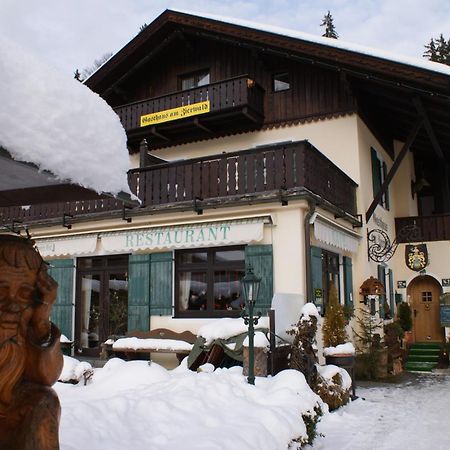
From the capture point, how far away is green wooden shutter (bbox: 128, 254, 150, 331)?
10.8 meters

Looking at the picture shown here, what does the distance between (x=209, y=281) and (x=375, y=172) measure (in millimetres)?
6125

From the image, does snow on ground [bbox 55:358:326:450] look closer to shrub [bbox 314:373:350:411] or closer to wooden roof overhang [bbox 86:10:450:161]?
shrub [bbox 314:373:350:411]

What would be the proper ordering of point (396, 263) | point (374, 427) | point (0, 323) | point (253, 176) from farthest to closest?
point (396, 263) < point (253, 176) < point (374, 427) < point (0, 323)

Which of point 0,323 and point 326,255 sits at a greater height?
point 326,255

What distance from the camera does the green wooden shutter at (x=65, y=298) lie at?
11891mm

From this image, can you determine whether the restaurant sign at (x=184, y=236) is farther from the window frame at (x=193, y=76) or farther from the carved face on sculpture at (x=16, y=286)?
the carved face on sculpture at (x=16, y=286)

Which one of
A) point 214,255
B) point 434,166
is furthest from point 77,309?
point 434,166

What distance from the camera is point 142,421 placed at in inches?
189

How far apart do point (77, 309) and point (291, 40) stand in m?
7.82

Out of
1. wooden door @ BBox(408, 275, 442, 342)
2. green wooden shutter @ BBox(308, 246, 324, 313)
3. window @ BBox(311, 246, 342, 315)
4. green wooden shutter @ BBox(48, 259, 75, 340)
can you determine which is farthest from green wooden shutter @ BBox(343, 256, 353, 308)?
green wooden shutter @ BBox(48, 259, 75, 340)

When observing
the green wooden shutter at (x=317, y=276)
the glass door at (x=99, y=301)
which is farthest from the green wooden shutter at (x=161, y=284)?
Answer: the green wooden shutter at (x=317, y=276)

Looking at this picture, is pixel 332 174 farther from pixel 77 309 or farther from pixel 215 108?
pixel 77 309

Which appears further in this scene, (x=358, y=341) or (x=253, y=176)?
(x=358, y=341)

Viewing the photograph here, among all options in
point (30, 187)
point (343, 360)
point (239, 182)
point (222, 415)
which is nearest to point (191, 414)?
point (222, 415)
